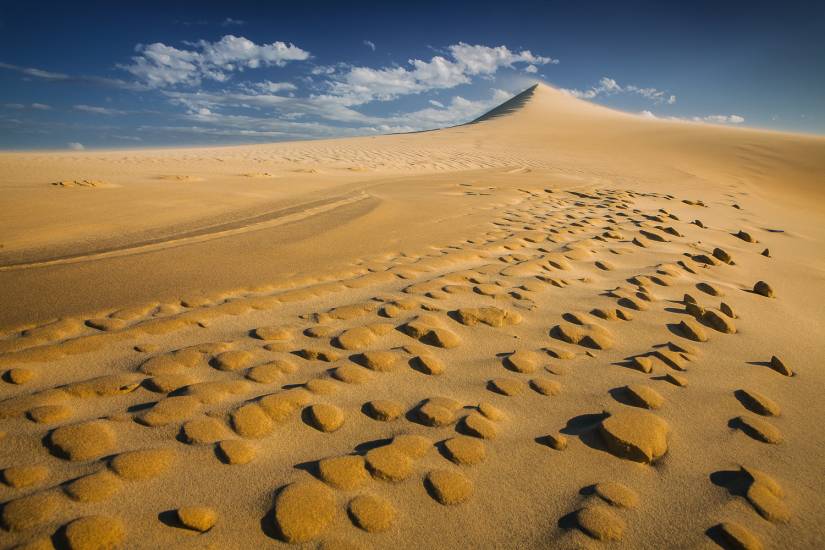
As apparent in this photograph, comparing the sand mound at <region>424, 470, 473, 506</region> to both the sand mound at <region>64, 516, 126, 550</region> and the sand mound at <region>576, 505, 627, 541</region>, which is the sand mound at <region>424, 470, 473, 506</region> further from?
the sand mound at <region>64, 516, 126, 550</region>

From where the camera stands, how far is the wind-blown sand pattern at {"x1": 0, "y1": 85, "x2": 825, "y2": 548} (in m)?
0.94

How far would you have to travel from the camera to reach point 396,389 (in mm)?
1393

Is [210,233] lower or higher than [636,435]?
higher

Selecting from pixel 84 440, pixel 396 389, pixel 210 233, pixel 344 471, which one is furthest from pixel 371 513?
pixel 210 233

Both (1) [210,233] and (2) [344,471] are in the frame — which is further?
(1) [210,233]

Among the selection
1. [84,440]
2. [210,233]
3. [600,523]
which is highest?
[210,233]

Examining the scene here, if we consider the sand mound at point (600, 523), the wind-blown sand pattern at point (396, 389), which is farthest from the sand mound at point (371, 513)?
the sand mound at point (600, 523)

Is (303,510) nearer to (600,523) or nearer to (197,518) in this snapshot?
(197,518)

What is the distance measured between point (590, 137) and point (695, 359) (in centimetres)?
1976

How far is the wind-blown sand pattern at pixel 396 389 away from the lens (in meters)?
0.94

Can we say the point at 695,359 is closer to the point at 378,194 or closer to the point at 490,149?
the point at 378,194

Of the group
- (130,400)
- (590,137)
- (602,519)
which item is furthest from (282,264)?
(590,137)

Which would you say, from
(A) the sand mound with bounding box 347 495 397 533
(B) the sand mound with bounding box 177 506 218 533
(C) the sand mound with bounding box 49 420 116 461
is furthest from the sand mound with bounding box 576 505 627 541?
(C) the sand mound with bounding box 49 420 116 461

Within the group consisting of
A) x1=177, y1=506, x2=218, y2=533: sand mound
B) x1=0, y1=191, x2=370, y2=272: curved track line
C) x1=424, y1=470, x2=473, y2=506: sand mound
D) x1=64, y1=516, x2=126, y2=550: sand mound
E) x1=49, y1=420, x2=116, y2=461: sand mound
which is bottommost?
x1=424, y1=470, x2=473, y2=506: sand mound
